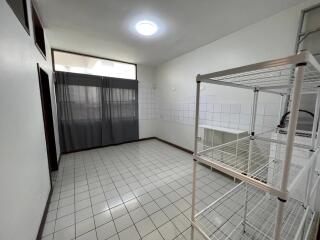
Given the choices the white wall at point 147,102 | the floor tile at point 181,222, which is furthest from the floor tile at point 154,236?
the white wall at point 147,102

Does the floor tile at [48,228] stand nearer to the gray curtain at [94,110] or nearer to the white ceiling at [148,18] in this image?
the gray curtain at [94,110]

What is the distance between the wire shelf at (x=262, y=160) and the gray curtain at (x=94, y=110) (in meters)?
2.71

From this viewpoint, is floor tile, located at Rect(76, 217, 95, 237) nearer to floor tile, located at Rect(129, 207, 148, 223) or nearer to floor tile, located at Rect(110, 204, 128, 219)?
floor tile, located at Rect(110, 204, 128, 219)

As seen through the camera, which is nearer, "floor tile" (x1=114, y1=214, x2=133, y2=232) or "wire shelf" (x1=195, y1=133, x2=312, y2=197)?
"wire shelf" (x1=195, y1=133, x2=312, y2=197)

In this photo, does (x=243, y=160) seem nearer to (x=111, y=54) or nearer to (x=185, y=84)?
(x=185, y=84)

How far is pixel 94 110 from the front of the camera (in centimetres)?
365

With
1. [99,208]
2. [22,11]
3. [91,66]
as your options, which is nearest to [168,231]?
[99,208]

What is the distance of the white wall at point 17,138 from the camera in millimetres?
888

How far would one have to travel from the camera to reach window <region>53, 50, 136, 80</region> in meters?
3.25

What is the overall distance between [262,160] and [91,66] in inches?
163

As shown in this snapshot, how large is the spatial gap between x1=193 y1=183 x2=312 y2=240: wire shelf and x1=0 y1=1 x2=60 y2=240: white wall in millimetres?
1372

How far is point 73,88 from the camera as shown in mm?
3330

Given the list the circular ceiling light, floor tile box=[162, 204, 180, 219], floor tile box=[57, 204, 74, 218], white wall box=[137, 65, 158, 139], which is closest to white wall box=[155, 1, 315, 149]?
white wall box=[137, 65, 158, 139]

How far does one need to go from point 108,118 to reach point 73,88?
1101 mm
